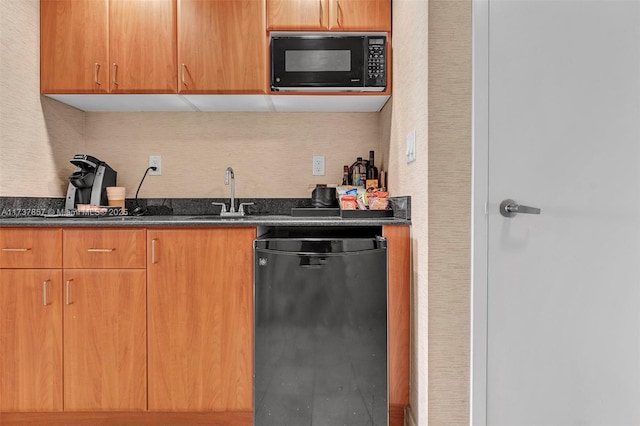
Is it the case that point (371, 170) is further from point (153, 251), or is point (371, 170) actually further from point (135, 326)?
point (135, 326)

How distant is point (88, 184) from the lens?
2.34m

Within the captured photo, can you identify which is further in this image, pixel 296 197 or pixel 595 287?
pixel 296 197

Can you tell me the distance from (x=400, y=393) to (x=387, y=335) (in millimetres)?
295

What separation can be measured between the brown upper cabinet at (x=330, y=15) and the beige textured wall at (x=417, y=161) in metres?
0.20

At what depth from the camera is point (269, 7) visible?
7.11 feet

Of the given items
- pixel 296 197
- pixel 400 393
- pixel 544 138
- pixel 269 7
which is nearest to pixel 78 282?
pixel 296 197

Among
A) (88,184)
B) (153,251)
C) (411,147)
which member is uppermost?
(411,147)

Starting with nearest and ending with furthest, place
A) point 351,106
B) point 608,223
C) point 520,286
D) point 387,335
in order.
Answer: point 608,223, point 520,286, point 387,335, point 351,106

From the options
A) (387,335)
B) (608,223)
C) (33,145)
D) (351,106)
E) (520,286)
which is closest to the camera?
(608,223)

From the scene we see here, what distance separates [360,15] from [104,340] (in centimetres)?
193

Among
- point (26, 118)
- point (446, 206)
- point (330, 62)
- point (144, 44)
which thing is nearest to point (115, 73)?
point (144, 44)

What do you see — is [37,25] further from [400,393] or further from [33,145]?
[400,393]

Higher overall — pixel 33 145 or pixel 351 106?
pixel 351 106

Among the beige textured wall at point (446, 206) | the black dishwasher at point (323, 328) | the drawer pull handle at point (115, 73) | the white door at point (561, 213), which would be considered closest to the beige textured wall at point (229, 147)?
the drawer pull handle at point (115, 73)
